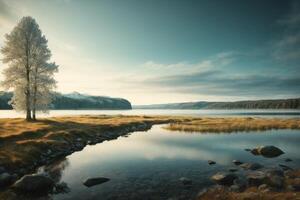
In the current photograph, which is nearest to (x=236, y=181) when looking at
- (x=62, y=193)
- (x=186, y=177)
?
(x=186, y=177)

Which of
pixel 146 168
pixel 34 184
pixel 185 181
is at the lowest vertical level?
pixel 146 168

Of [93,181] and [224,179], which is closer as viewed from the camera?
[224,179]

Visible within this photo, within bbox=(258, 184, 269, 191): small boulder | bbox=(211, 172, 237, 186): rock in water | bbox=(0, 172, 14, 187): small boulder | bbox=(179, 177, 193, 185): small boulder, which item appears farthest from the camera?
bbox=(179, 177, 193, 185): small boulder

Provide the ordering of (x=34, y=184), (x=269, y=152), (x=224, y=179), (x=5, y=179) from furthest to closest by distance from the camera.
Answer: (x=269, y=152) < (x=224, y=179) < (x=5, y=179) < (x=34, y=184)

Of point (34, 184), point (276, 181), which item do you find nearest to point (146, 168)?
point (34, 184)

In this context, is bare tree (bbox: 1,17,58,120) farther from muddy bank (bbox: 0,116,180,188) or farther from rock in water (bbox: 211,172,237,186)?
rock in water (bbox: 211,172,237,186)

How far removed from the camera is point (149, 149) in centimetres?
3716

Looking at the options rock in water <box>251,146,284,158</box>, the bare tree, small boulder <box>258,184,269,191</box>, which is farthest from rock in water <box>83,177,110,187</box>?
the bare tree

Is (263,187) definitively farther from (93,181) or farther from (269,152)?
(269,152)

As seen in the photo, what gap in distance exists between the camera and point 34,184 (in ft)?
60.4

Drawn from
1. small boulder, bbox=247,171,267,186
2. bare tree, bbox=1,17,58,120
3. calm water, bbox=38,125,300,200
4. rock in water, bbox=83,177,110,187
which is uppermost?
bare tree, bbox=1,17,58,120

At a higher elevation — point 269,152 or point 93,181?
point 269,152

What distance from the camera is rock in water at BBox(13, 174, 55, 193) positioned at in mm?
18219

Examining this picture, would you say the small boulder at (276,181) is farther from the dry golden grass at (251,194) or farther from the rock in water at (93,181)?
the rock in water at (93,181)
